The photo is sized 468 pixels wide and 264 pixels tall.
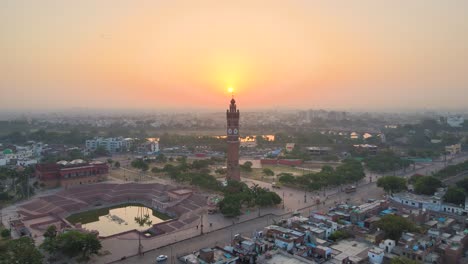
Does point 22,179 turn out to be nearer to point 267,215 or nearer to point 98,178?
point 98,178

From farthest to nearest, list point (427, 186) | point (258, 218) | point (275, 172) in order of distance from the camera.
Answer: point (275, 172) < point (427, 186) < point (258, 218)

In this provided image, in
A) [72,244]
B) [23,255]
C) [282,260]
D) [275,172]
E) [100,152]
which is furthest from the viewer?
[100,152]

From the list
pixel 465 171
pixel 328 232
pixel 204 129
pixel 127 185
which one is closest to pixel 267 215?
pixel 328 232

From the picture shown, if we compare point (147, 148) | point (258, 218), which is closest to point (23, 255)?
point (258, 218)

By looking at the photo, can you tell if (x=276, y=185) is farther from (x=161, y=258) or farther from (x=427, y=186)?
(x=161, y=258)

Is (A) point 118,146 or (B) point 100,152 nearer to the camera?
(B) point 100,152

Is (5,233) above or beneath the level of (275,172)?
above

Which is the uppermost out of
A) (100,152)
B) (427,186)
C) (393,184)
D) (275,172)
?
(427,186)

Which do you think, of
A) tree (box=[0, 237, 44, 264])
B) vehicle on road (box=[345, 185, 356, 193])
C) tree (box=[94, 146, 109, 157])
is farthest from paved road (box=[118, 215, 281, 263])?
tree (box=[94, 146, 109, 157])
